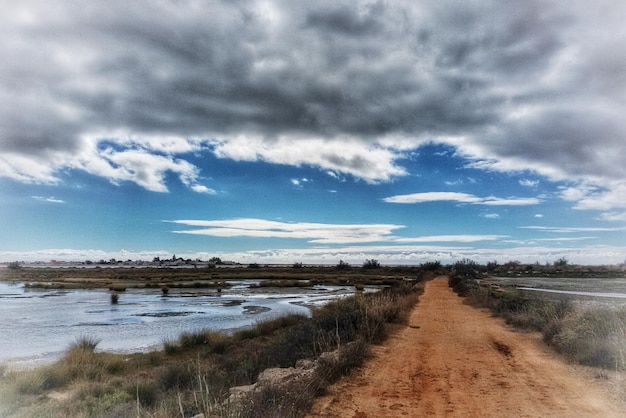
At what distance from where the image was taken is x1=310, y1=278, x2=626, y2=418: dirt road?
7.59 m

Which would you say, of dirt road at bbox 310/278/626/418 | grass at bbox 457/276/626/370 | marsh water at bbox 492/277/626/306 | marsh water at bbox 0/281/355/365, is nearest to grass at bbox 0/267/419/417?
dirt road at bbox 310/278/626/418

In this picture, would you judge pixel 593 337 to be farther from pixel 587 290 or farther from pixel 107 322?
pixel 587 290

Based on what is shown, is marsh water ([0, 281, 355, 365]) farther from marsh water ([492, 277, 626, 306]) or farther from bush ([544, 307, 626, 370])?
marsh water ([492, 277, 626, 306])

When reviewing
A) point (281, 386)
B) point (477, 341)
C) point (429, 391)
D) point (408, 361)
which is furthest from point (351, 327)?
point (281, 386)

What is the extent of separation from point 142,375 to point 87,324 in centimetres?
1388

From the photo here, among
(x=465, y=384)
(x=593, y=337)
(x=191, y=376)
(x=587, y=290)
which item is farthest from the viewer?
(x=587, y=290)

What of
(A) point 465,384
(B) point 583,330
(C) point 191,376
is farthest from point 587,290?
(C) point 191,376

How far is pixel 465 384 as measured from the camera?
9.30 metres

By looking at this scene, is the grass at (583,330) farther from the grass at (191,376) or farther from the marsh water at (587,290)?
Answer: the grass at (191,376)

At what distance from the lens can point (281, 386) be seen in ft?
25.9

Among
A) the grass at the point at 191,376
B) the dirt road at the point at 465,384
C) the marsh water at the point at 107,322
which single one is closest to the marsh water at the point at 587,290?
the dirt road at the point at 465,384

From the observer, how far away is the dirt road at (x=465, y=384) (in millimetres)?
7590

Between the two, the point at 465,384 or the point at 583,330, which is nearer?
the point at 465,384

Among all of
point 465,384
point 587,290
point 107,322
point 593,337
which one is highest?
point 587,290
